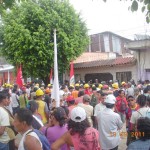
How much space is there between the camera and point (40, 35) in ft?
71.9

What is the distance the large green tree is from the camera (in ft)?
71.6

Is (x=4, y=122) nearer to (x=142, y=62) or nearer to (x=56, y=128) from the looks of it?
(x=56, y=128)

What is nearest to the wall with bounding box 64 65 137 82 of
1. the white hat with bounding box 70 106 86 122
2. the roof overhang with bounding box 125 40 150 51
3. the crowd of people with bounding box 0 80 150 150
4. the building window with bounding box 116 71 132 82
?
the building window with bounding box 116 71 132 82

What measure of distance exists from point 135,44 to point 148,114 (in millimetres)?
13711

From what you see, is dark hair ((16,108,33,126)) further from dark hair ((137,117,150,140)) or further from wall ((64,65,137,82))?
wall ((64,65,137,82))

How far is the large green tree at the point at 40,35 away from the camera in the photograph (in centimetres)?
2183

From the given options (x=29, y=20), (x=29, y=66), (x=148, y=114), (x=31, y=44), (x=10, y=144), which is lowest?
(x=10, y=144)

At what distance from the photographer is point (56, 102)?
7.86 meters

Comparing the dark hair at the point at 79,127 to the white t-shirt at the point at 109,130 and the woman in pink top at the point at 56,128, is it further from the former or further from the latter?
the white t-shirt at the point at 109,130

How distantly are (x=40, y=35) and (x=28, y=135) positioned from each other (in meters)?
18.9

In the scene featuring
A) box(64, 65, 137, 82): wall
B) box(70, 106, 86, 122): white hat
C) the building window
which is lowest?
box(70, 106, 86, 122): white hat

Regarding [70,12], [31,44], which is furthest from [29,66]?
[70,12]

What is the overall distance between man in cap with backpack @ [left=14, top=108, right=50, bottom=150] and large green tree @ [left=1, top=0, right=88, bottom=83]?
17943 millimetres

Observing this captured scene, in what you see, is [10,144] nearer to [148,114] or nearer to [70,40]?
[148,114]
